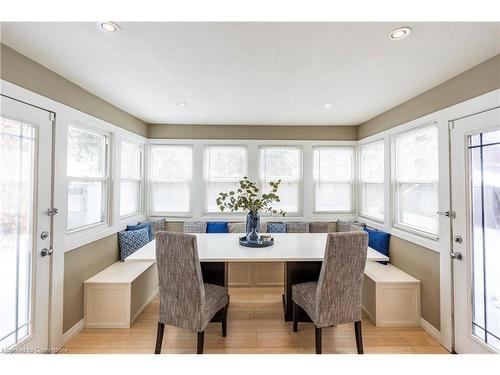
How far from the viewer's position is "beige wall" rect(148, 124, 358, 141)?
12.3 feet

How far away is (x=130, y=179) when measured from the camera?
3.31 metres

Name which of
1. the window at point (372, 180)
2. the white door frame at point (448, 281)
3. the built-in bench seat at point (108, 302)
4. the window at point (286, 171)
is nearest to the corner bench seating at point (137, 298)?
the built-in bench seat at point (108, 302)

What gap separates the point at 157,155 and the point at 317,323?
3.32 m

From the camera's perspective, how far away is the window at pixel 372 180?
3.20 metres

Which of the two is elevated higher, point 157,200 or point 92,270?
point 157,200

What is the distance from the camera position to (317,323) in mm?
1725

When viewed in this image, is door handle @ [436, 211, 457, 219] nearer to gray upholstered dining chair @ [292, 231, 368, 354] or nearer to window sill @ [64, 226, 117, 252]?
gray upholstered dining chair @ [292, 231, 368, 354]

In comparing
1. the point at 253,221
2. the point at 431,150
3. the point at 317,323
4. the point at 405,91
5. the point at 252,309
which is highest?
the point at 405,91

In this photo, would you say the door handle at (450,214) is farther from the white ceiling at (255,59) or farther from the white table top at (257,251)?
the white ceiling at (255,59)

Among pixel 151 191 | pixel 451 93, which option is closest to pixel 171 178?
pixel 151 191

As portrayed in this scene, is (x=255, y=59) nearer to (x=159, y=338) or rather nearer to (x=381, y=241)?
(x=159, y=338)

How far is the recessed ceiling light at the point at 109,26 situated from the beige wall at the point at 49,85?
0.81 metres

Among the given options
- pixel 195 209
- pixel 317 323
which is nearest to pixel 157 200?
pixel 195 209
